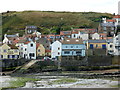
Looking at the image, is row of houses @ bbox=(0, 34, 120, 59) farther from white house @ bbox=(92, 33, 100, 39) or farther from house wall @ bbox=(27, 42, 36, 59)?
white house @ bbox=(92, 33, 100, 39)

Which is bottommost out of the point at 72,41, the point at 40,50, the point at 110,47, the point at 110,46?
the point at 40,50

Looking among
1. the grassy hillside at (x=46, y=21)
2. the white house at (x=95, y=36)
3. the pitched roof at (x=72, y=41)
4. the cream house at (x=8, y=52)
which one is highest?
the grassy hillside at (x=46, y=21)

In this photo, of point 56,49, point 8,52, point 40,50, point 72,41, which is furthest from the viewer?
point 72,41

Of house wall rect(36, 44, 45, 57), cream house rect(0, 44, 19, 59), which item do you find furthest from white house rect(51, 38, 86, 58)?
cream house rect(0, 44, 19, 59)

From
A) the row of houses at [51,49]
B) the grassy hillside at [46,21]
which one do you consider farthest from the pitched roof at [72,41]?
the grassy hillside at [46,21]

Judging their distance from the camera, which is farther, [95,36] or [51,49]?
[95,36]

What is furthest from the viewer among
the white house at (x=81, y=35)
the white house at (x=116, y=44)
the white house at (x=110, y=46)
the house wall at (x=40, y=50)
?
the white house at (x=81, y=35)

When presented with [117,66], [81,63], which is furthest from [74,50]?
[117,66]

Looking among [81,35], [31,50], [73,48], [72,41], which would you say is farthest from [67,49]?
[81,35]

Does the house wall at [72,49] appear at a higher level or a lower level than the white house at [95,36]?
lower

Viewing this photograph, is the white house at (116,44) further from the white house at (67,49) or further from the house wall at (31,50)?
the house wall at (31,50)

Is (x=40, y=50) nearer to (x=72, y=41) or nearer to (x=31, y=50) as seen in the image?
(x=31, y=50)

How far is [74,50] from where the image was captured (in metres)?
45.6

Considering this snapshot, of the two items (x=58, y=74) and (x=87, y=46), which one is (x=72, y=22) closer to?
(x=87, y=46)
